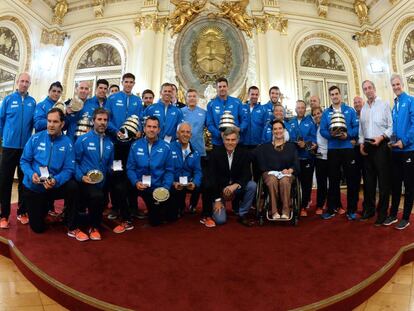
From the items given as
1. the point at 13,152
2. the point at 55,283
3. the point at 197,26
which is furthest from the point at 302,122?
the point at 197,26

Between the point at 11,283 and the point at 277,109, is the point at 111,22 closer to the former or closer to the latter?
the point at 277,109

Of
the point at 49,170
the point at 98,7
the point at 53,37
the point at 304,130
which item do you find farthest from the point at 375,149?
the point at 53,37

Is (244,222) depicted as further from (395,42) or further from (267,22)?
(395,42)

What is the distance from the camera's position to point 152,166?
9.71 ft

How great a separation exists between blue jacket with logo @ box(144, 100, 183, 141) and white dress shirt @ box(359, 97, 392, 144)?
2.47 m

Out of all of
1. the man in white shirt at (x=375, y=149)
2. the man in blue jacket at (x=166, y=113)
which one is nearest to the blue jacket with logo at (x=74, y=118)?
the man in blue jacket at (x=166, y=113)

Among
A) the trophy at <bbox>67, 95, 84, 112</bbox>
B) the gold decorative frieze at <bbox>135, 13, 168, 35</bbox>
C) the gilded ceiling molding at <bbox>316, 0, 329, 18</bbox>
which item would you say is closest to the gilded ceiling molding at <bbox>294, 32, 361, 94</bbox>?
the gilded ceiling molding at <bbox>316, 0, 329, 18</bbox>

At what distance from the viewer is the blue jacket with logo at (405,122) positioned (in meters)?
2.90

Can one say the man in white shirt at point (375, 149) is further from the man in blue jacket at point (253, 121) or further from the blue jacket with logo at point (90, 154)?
the blue jacket with logo at point (90, 154)

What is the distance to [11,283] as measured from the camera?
1942mm

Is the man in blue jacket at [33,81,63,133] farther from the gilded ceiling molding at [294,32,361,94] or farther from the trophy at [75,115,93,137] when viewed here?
the gilded ceiling molding at [294,32,361,94]

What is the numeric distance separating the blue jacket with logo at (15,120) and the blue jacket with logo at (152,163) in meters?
1.26

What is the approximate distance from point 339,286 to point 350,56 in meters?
9.71

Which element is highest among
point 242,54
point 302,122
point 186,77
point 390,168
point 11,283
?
point 242,54
